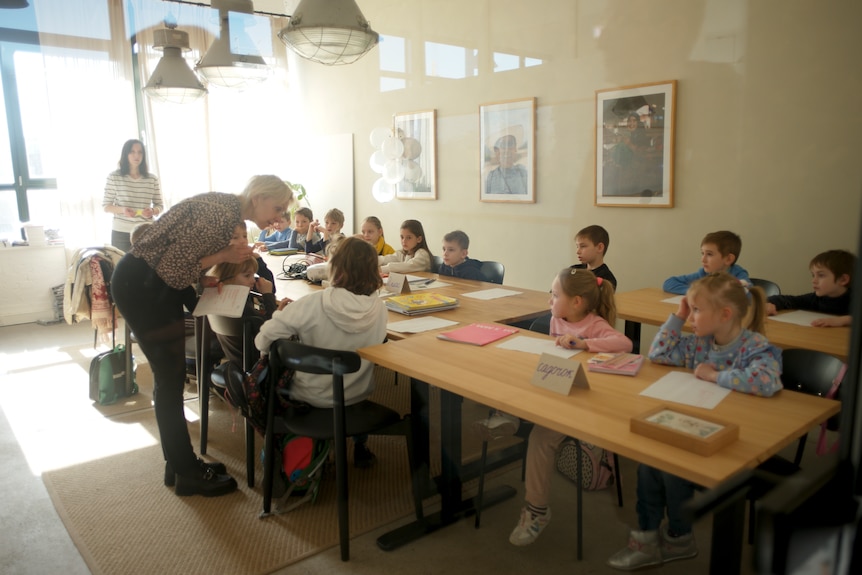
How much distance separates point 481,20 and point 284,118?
1966 millimetres

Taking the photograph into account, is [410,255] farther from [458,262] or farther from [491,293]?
[491,293]

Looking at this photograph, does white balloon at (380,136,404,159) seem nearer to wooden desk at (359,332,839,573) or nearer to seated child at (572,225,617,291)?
seated child at (572,225,617,291)

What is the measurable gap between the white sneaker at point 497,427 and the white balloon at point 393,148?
3.26m

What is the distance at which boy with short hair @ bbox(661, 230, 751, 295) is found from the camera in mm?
3162

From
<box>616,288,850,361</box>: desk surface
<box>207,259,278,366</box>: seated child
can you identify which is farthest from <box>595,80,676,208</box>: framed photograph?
<box>207,259,278,366</box>: seated child

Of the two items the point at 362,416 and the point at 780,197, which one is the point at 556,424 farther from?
the point at 780,197

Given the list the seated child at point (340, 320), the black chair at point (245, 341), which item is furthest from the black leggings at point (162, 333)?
the seated child at point (340, 320)

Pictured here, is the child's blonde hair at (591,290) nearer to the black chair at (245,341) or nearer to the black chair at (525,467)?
the black chair at (525,467)

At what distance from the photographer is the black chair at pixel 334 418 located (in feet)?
6.50

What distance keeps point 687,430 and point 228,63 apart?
3.16 m

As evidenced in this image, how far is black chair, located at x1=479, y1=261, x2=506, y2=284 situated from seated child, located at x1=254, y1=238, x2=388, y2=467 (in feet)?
5.08

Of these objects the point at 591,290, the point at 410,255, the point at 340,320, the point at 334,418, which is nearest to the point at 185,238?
the point at 340,320

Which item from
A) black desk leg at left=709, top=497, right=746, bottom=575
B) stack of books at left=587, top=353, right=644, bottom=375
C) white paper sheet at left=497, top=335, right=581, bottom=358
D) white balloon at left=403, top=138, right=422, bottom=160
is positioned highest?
white balloon at left=403, top=138, right=422, bottom=160

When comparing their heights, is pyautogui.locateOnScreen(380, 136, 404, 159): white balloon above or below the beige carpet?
above
